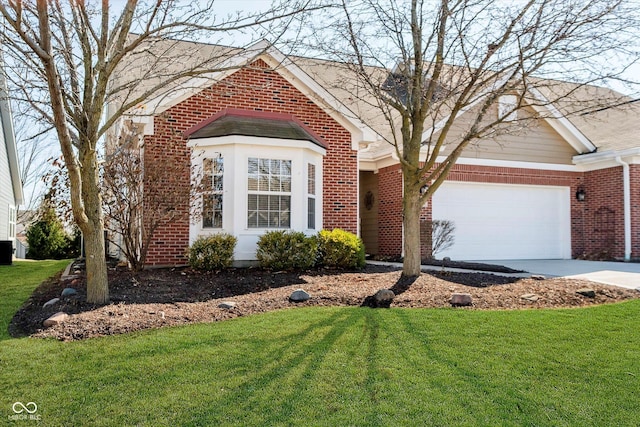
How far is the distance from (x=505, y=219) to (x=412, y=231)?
7.65 meters

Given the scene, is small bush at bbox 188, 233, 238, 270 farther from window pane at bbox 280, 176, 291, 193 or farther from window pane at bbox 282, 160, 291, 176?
window pane at bbox 282, 160, 291, 176

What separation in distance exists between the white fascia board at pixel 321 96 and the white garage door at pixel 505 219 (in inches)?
125

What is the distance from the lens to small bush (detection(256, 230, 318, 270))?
31.7 feet

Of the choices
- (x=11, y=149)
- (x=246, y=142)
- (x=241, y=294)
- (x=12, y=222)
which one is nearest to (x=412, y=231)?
(x=241, y=294)

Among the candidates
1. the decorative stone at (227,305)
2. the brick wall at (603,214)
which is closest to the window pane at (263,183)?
the decorative stone at (227,305)

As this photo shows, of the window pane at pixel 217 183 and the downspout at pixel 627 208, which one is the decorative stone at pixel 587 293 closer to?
the window pane at pixel 217 183

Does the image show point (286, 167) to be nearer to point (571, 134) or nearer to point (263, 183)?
point (263, 183)

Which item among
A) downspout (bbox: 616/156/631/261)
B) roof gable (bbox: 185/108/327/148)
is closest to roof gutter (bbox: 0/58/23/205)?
roof gable (bbox: 185/108/327/148)

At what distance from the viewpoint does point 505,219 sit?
14727mm

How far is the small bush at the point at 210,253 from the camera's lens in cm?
948

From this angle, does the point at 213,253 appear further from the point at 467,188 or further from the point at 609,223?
the point at 609,223

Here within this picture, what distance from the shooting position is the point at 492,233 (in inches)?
572

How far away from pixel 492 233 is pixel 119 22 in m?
11.7

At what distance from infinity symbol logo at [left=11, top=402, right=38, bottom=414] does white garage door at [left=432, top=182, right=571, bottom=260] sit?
11628 millimetres
